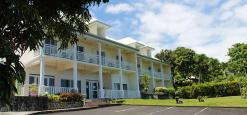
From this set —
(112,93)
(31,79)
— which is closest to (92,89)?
(112,93)

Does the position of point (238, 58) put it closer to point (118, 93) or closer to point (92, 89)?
point (118, 93)

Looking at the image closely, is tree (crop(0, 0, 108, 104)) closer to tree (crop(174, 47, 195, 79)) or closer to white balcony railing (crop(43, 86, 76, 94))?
white balcony railing (crop(43, 86, 76, 94))

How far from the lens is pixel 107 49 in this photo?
37750mm

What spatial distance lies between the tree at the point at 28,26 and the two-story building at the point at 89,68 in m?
10.7

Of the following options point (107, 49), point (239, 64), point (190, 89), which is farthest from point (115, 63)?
point (239, 64)

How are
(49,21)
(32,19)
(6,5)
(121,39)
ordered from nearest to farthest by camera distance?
(6,5), (32,19), (49,21), (121,39)

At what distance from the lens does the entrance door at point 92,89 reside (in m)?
33.1

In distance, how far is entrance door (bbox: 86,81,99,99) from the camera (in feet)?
108

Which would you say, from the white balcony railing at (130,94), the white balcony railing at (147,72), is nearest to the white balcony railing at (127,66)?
the white balcony railing at (130,94)

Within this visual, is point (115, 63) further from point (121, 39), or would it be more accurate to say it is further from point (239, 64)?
point (239, 64)

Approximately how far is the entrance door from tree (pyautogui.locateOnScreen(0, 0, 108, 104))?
78.8 ft

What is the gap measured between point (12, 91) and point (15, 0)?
193 cm

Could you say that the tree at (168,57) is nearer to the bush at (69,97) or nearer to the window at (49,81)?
the window at (49,81)

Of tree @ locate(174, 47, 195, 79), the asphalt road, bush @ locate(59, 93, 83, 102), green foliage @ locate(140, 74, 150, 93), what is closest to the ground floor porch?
bush @ locate(59, 93, 83, 102)
